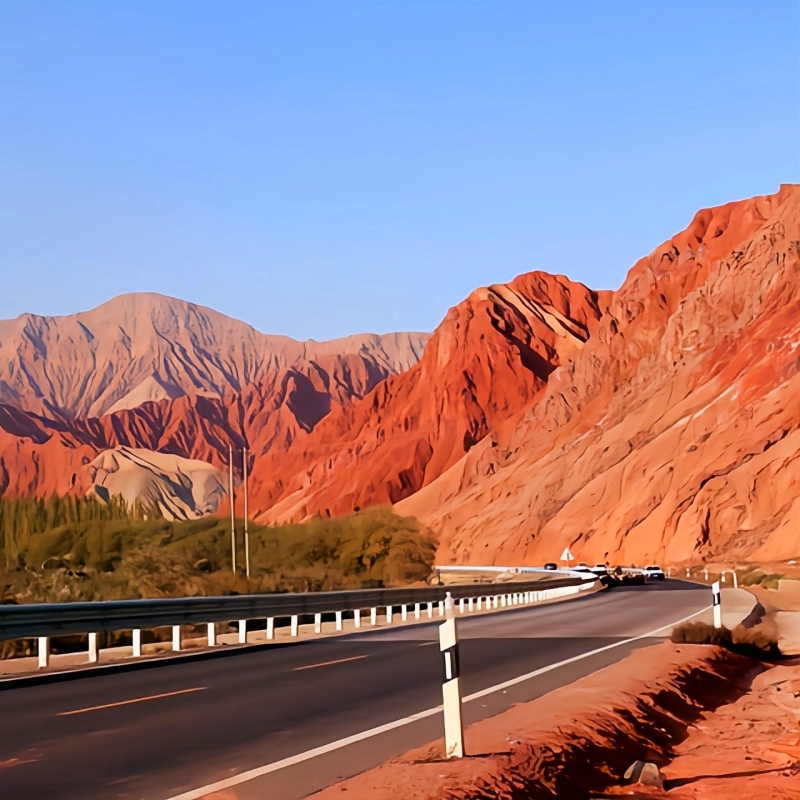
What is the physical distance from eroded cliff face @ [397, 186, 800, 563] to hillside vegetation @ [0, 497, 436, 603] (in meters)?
26.7

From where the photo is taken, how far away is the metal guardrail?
708 inches

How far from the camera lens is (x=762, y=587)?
55344mm

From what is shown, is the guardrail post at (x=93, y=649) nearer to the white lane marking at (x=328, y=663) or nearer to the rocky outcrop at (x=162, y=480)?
the white lane marking at (x=328, y=663)

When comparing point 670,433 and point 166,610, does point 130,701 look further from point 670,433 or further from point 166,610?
point 670,433

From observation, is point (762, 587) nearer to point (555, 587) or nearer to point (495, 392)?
point (555, 587)

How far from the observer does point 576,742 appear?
34.2 ft

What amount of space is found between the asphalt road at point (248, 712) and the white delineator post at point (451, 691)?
91cm

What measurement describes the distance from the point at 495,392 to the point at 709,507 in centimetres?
5446

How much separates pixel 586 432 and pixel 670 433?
14.8m

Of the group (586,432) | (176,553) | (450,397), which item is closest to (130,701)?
(176,553)

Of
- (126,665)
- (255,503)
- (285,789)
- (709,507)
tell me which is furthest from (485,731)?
(255,503)

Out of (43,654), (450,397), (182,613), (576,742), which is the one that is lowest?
(576,742)

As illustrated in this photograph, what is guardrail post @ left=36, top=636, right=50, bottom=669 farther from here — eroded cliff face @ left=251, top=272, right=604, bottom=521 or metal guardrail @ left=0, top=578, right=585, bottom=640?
eroded cliff face @ left=251, top=272, right=604, bottom=521

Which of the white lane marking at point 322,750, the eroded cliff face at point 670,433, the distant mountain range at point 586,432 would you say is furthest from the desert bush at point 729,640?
the distant mountain range at point 586,432
